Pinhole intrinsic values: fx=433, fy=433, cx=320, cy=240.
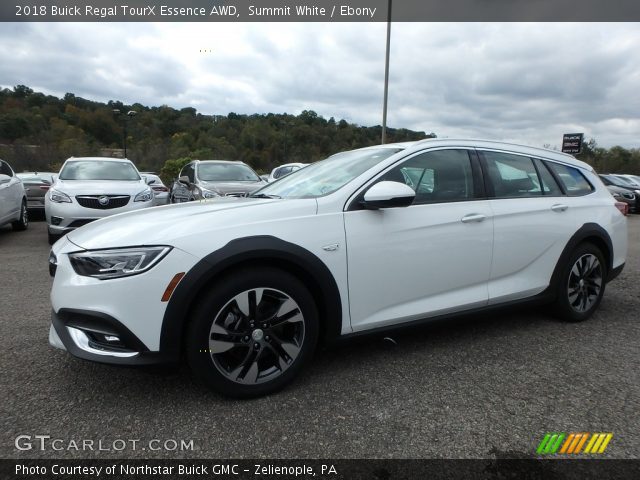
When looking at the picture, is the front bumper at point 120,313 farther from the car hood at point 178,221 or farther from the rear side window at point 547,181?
the rear side window at point 547,181

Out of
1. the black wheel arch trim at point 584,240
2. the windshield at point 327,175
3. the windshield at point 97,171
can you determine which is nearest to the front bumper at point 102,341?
the windshield at point 327,175

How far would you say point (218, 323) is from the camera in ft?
7.56

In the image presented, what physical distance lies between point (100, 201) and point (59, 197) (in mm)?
635

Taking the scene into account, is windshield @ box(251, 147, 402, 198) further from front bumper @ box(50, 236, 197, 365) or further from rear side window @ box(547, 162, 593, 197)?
rear side window @ box(547, 162, 593, 197)

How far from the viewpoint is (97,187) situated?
23.5 ft

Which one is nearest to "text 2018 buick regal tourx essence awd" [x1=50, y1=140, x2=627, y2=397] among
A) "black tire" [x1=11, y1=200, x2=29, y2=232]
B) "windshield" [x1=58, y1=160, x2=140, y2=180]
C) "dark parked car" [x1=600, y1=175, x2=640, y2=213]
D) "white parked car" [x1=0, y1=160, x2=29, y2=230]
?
"windshield" [x1=58, y1=160, x2=140, y2=180]

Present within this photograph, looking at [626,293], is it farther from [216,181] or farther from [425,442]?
[216,181]

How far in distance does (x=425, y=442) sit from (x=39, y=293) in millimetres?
4189

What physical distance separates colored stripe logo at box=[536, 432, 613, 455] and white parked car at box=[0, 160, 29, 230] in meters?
8.96

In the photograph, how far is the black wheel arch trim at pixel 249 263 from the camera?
7.23 feet

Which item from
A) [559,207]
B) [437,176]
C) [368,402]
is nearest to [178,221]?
[368,402]

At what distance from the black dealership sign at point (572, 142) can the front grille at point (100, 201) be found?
51.0ft

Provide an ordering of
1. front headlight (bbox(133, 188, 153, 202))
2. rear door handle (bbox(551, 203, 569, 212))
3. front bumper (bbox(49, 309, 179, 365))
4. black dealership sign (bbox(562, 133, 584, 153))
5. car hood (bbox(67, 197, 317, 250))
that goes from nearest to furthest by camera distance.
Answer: front bumper (bbox(49, 309, 179, 365)), car hood (bbox(67, 197, 317, 250)), rear door handle (bbox(551, 203, 569, 212)), front headlight (bbox(133, 188, 153, 202)), black dealership sign (bbox(562, 133, 584, 153))

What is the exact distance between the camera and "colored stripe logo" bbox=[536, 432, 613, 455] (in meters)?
2.05
